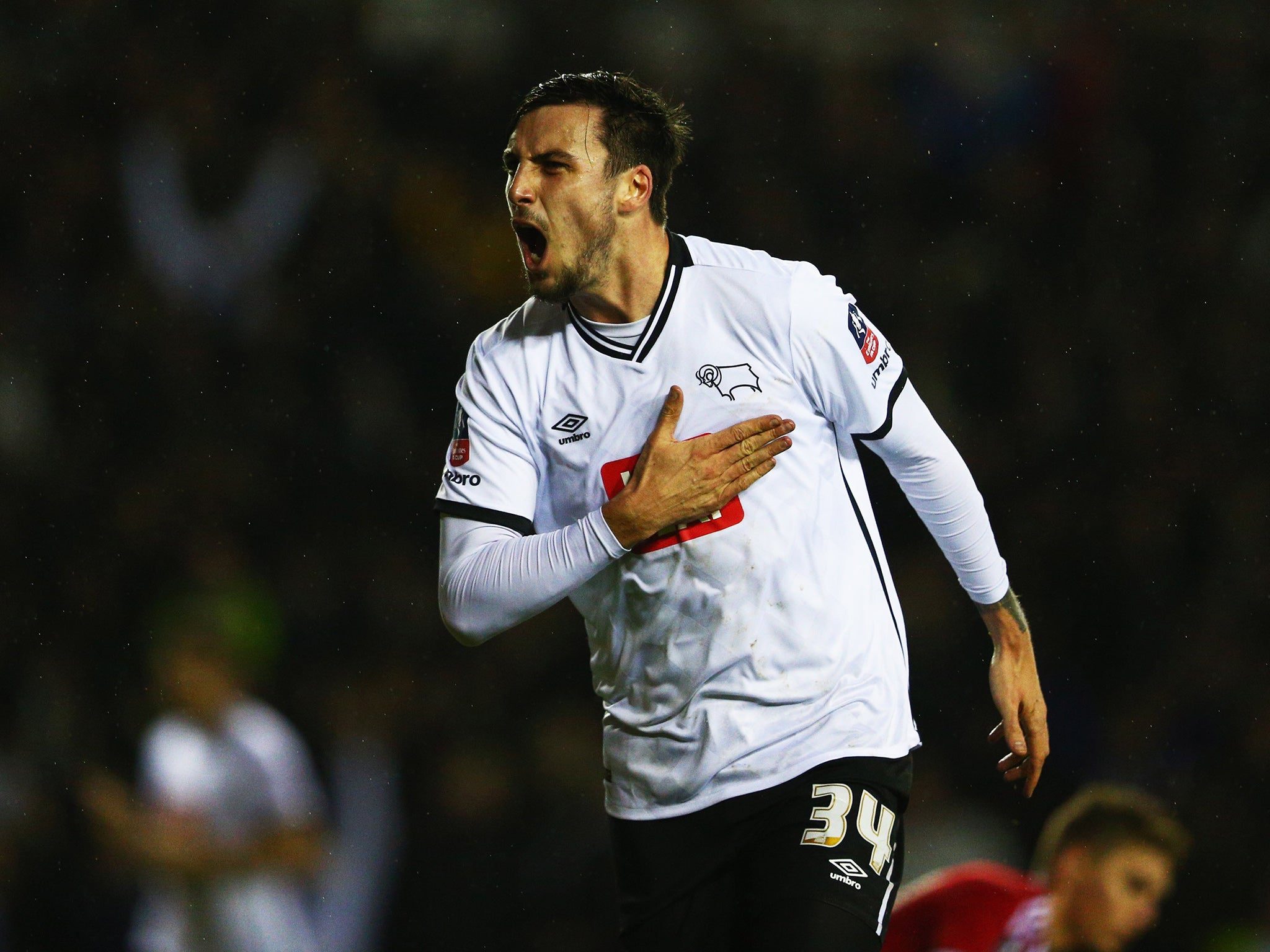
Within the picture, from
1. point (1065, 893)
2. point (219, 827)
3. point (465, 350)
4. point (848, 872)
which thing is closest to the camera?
point (848, 872)

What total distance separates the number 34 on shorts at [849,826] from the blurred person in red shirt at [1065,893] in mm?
1102

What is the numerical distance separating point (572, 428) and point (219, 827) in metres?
2.76

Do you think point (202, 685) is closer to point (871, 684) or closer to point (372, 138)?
point (372, 138)

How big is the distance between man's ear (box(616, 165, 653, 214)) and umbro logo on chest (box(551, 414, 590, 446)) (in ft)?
1.24

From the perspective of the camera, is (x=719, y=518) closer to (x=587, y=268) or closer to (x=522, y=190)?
(x=587, y=268)

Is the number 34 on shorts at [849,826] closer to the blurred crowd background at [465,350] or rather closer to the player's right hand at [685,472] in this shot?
the player's right hand at [685,472]

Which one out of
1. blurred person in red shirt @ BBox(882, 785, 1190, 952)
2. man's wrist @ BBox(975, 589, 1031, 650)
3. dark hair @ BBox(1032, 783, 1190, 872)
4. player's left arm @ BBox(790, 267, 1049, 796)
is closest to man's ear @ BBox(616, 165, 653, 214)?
player's left arm @ BBox(790, 267, 1049, 796)

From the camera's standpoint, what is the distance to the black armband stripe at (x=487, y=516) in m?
2.30

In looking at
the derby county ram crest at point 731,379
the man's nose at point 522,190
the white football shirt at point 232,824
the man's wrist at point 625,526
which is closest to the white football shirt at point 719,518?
the derby county ram crest at point 731,379

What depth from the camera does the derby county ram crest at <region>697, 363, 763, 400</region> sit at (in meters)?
2.29

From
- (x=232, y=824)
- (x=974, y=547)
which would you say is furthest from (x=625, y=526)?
(x=232, y=824)

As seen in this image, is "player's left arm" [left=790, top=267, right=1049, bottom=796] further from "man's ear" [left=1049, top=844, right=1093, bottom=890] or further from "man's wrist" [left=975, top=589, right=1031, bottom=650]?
"man's ear" [left=1049, top=844, right=1093, bottom=890]

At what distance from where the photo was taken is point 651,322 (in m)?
2.33

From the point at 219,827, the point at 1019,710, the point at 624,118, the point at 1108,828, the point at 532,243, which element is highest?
the point at 624,118
